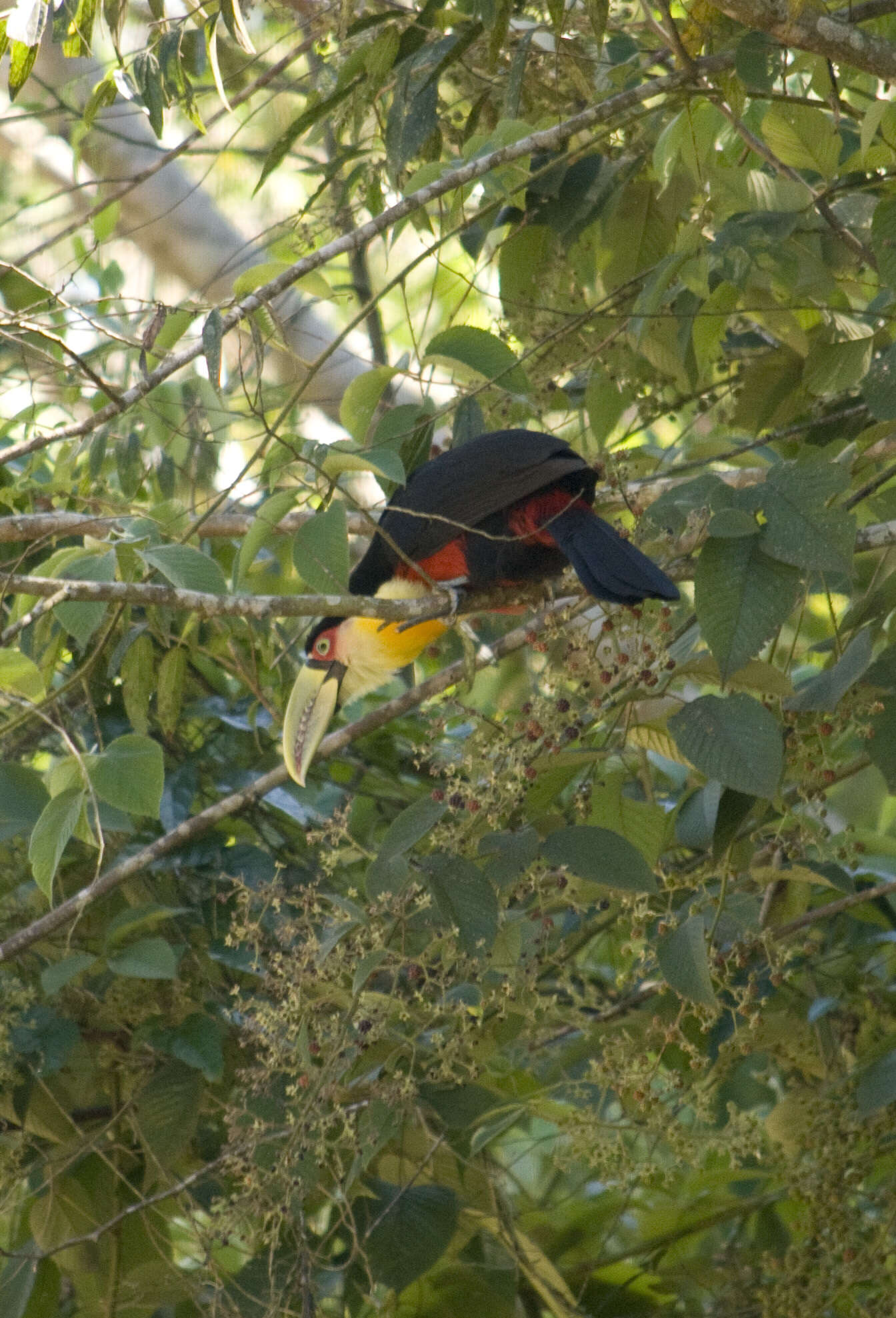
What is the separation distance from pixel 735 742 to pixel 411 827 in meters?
0.41

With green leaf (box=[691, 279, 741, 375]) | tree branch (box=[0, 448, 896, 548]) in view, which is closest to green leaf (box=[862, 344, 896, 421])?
tree branch (box=[0, 448, 896, 548])

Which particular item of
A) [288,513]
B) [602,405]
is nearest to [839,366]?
[602,405]

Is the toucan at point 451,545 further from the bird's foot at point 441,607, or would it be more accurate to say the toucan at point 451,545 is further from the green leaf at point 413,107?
the green leaf at point 413,107

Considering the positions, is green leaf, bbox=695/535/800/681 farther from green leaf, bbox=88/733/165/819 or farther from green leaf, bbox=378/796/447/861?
green leaf, bbox=88/733/165/819

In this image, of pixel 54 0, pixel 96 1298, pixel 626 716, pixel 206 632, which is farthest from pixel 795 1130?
pixel 54 0

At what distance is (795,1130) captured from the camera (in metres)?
2.33

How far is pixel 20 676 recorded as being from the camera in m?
1.96

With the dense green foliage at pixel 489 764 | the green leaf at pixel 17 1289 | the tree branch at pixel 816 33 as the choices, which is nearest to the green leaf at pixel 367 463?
the dense green foliage at pixel 489 764

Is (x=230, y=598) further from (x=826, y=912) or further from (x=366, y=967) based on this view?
(x=826, y=912)

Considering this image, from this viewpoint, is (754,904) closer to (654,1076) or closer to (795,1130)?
(654,1076)

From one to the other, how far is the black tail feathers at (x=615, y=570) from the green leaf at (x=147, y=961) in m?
0.84

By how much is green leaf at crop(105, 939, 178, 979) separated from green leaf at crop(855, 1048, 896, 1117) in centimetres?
102

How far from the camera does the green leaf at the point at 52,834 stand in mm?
1703

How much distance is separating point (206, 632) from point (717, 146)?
145cm
